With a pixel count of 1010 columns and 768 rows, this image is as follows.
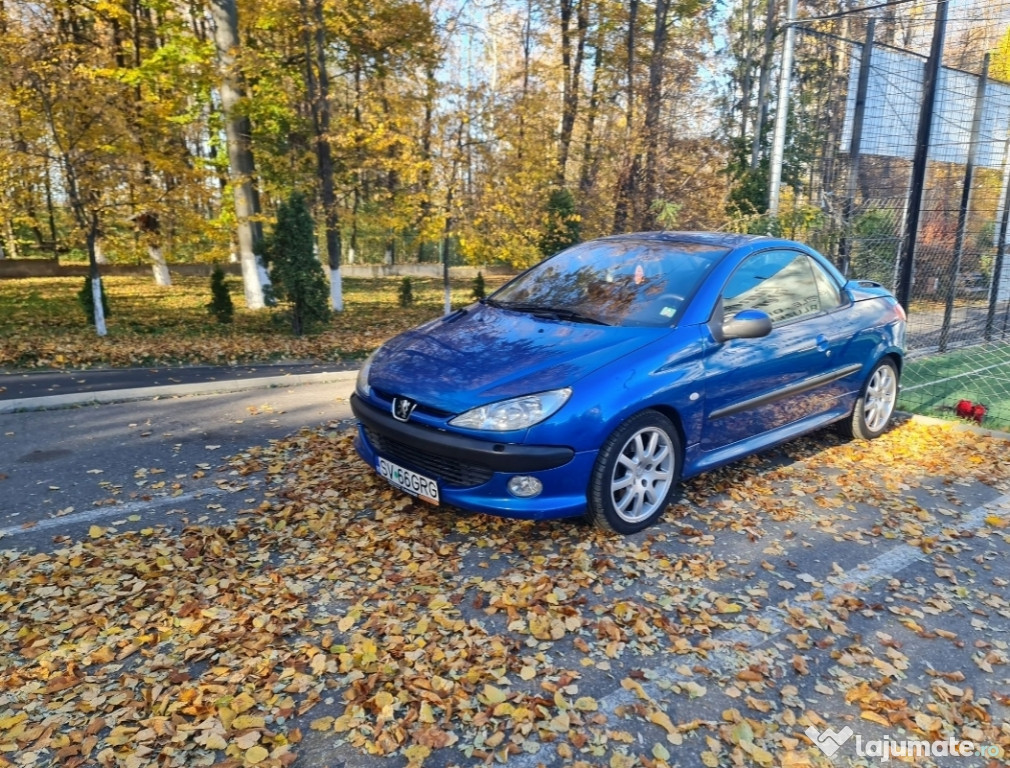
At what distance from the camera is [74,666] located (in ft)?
9.02

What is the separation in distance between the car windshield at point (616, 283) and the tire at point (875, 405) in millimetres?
2035

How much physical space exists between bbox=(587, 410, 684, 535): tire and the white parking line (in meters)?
2.54

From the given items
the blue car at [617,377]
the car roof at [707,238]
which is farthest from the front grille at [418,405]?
the car roof at [707,238]

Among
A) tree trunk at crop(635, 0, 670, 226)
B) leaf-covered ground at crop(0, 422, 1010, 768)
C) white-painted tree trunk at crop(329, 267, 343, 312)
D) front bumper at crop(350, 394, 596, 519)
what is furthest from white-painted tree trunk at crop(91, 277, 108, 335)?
tree trunk at crop(635, 0, 670, 226)

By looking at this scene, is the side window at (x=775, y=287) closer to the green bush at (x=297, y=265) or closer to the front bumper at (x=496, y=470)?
A: the front bumper at (x=496, y=470)

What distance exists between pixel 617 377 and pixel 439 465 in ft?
3.56

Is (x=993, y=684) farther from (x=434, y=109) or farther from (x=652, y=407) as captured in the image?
(x=434, y=109)

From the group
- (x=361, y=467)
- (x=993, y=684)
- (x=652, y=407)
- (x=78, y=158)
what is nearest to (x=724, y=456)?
(x=652, y=407)

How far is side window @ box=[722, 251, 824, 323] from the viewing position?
14.7ft

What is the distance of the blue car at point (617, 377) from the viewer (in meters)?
3.56

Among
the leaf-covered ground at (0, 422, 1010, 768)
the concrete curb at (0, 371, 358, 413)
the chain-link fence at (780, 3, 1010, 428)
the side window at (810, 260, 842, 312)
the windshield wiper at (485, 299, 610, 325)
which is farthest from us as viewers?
Answer: the chain-link fence at (780, 3, 1010, 428)

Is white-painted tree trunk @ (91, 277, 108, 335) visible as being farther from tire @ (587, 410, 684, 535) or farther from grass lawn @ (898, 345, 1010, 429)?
grass lawn @ (898, 345, 1010, 429)

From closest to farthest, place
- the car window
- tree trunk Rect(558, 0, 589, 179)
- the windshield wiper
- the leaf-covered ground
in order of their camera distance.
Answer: the leaf-covered ground → the windshield wiper → the car window → tree trunk Rect(558, 0, 589, 179)

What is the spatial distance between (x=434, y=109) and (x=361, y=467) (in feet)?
33.7
